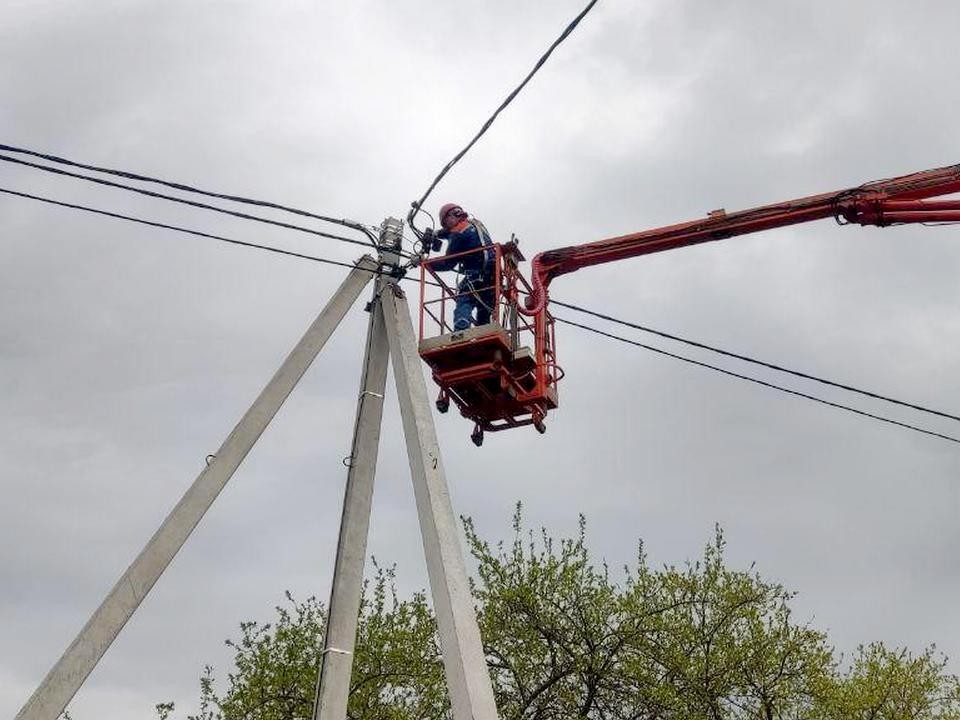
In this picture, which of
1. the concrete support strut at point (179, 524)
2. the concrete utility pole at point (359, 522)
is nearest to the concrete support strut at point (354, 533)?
the concrete utility pole at point (359, 522)

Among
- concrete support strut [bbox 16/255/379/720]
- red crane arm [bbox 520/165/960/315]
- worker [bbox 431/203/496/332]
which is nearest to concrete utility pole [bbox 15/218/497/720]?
concrete support strut [bbox 16/255/379/720]

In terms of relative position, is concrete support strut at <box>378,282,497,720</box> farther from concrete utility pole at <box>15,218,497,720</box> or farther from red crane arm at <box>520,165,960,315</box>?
red crane arm at <box>520,165,960,315</box>

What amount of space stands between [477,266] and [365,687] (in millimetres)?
12126

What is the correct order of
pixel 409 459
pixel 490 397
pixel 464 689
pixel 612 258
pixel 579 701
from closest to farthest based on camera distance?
pixel 464 689
pixel 409 459
pixel 490 397
pixel 612 258
pixel 579 701

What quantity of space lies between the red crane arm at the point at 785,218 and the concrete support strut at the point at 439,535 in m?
2.60

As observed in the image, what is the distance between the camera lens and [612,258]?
15562 mm

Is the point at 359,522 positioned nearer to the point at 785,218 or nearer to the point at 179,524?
the point at 179,524

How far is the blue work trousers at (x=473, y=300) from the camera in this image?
Answer: 14445 millimetres

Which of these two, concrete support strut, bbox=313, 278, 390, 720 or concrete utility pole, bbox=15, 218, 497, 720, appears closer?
concrete utility pole, bbox=15, 218, 497, 720

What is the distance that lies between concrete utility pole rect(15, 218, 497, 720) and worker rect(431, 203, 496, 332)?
38.5 inches

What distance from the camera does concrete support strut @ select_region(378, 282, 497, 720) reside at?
1045cm

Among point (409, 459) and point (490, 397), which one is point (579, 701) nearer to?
point (490, 397)

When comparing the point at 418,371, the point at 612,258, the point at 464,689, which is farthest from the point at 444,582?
the point at 612,258

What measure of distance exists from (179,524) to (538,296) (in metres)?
5.95
